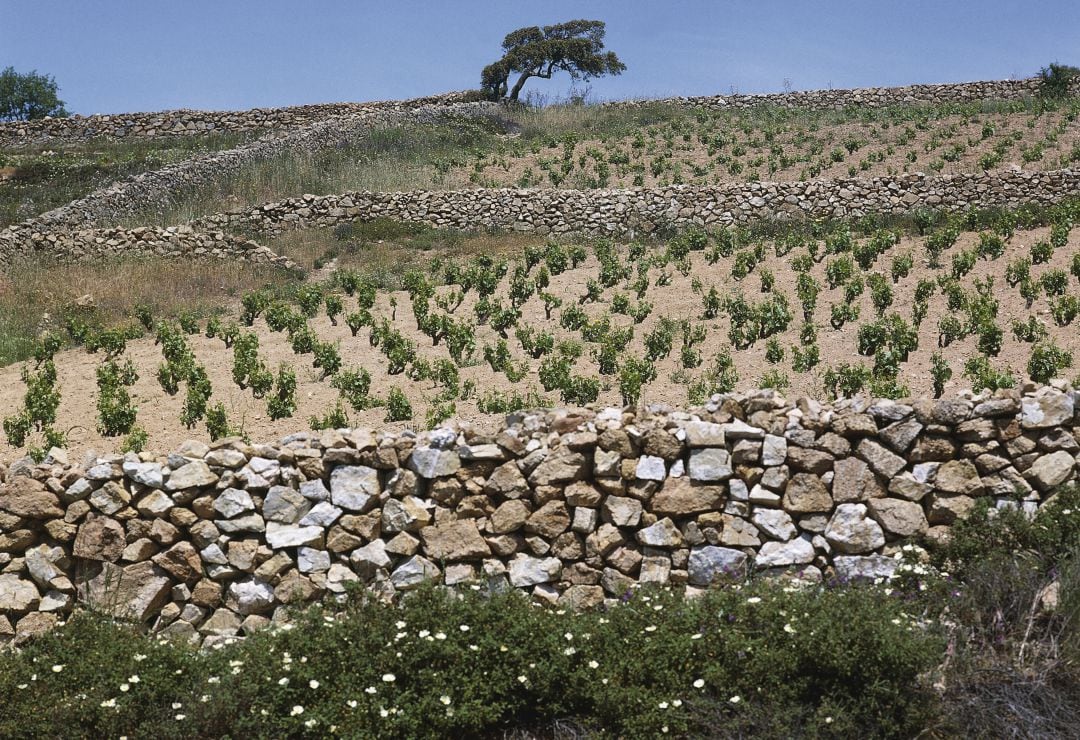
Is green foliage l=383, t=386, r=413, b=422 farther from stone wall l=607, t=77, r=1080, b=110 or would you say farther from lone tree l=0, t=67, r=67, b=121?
lone tree l=0, t=67, r=67, b=121

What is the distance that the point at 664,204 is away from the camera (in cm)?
2227

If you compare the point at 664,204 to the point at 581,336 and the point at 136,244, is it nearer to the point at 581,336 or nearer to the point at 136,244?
the point at 581,336

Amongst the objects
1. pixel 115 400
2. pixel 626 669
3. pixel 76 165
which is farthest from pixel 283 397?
pixel 76 165

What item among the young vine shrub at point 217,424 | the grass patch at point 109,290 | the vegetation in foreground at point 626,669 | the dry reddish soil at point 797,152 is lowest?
the vegetation in foreground at point 626,669

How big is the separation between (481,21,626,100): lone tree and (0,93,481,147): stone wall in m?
2.26

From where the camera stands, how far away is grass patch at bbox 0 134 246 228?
28766mm

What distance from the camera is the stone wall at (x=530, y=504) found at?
696cm

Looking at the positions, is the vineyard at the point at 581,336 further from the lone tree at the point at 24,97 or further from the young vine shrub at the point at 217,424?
the lone tree at the point at 24,97

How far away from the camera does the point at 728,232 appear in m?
18.6

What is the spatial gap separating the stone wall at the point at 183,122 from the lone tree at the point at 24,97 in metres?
14.5

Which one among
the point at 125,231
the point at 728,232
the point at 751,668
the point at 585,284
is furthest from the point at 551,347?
the point at 125,231

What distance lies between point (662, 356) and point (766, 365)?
4.06 ft

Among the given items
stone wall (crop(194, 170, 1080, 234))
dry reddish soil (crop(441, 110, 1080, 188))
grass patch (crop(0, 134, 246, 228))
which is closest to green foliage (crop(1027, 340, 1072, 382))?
stone wall (crop(194, 170, 1080, 234))

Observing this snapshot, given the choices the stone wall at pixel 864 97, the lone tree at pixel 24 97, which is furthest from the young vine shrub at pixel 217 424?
the lone tree at pixel 24 97
